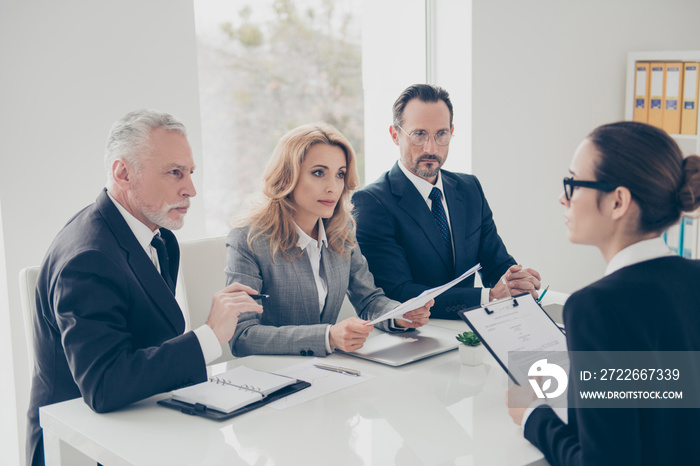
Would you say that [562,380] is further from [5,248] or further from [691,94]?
[691,94]

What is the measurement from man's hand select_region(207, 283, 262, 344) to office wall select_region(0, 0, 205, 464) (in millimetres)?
1095

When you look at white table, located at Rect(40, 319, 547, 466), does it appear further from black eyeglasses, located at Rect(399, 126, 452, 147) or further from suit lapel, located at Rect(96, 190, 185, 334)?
black eyeglasses, located at Rect(399, 126, 452, 147)

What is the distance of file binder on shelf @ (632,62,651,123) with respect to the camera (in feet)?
13.9

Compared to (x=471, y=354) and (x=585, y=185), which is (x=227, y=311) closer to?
(x=471, y=354)

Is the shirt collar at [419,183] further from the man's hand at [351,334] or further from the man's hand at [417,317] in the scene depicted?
the man's hand at [351,334]

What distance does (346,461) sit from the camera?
4.23ft

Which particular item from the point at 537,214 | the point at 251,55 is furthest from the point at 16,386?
the point at 537,214

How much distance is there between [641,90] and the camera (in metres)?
4.27

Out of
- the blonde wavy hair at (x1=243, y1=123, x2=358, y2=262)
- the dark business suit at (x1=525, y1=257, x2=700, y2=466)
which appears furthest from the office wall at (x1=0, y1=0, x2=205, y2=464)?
the dark business suit at (x1=525, y1=257, x2=700, y2=466)

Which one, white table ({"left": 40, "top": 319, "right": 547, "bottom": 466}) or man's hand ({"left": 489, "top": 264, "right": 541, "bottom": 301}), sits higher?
man's hand ({"left": 489, "top": 264, "right": 541, "bottom": 301})

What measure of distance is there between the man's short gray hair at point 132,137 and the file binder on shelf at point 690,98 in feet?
11.2

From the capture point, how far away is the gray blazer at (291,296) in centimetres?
197

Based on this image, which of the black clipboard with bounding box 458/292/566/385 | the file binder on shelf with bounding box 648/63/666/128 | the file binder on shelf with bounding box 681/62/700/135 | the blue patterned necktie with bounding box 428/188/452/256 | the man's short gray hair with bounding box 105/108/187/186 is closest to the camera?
the black clipboard with bounding box 458/292/566/385

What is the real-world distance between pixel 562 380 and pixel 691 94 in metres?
3.19
